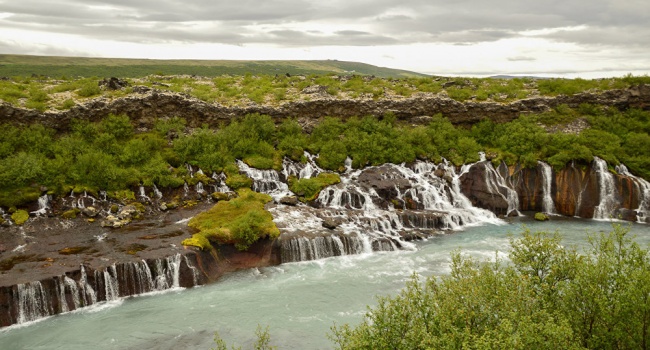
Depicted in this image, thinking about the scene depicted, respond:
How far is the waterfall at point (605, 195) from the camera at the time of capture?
44031 millimetres

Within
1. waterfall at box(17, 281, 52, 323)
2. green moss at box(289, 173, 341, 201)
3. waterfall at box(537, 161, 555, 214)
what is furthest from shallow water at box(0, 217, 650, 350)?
waterfall at box(537, 161, 555, 214)

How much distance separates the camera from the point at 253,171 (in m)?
47.9

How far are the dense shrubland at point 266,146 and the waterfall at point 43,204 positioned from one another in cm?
55

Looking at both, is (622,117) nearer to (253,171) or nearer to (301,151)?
(301,151)

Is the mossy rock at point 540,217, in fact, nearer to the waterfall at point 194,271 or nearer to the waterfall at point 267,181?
the waterfall at point 267,181

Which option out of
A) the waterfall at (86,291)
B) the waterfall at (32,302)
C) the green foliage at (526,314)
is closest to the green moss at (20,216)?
the waterfall at (32,302)

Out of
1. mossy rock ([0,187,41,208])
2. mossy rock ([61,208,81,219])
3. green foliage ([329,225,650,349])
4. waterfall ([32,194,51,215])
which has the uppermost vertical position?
green foliage ([329,225,650,349])

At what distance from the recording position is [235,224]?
33.9 meters

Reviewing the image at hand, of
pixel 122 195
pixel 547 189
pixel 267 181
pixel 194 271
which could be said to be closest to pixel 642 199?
pixel 547 189

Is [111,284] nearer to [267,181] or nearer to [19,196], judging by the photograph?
[19,196]

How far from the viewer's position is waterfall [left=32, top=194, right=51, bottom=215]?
37094 mm

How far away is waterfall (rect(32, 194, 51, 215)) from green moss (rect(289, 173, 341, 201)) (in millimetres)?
23158

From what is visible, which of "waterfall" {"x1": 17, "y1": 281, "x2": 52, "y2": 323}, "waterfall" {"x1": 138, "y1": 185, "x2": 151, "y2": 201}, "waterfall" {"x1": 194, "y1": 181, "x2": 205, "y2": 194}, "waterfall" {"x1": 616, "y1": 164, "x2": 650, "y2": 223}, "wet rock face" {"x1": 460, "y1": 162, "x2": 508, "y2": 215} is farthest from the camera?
"wet rock face" {"x1": 460, "y1": 162, "x2": 508, "y2": 215}

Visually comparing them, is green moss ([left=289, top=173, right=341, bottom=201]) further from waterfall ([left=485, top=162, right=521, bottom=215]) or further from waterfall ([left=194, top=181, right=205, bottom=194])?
waterfall ([left=485, top=162, right=521, bottom=215])
